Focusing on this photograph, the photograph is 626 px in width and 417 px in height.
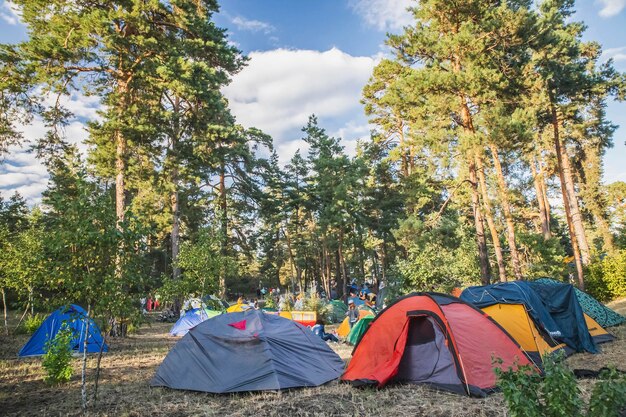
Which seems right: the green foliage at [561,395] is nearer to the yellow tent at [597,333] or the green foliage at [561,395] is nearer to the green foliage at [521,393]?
the green foliage at [521,393]

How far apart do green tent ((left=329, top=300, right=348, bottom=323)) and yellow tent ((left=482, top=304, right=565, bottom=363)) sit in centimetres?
1282

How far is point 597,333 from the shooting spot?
9898 mm

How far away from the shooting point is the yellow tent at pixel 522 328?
7.70 m

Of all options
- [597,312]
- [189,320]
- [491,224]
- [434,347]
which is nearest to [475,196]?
[491,224]

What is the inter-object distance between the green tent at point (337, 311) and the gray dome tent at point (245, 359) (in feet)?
42.3

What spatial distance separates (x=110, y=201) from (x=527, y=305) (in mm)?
8607

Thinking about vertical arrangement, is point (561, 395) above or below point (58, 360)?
above

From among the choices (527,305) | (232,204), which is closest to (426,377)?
(527,305)

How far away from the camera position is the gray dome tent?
6543 mm

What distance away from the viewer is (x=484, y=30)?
45.6 ft

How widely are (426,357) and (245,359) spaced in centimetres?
323

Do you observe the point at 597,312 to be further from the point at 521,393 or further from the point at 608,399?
the point at 521,393

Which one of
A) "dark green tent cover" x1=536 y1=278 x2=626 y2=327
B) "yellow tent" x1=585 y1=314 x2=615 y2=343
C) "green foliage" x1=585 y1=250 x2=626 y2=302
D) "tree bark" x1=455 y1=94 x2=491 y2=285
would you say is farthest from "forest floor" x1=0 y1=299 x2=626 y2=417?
"green foliage" x1=585 y1=250 x2=626 y2=302

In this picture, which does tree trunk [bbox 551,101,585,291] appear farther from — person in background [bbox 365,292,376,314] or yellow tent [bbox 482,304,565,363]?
yellow tent [bbox 482,304,565,363]
